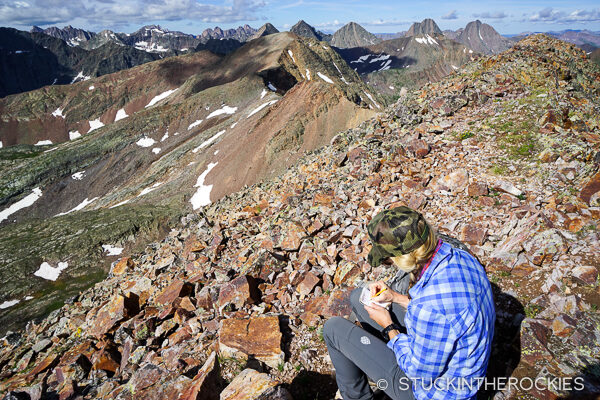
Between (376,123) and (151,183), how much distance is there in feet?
145

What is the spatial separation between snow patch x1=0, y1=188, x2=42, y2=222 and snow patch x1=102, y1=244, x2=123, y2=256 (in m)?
44.2

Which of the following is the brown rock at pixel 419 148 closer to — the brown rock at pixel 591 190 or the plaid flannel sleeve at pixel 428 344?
the brown rock at pixel 591 190

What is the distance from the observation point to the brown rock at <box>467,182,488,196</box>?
903 cm

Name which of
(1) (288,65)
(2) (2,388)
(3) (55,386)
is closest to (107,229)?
(2) (2,388)

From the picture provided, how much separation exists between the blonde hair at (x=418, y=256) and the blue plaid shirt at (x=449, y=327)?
10cm

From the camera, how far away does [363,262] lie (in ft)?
27.8

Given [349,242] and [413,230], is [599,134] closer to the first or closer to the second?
[349,242]

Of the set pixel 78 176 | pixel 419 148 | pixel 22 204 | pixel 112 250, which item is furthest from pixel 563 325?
pixel 22 204

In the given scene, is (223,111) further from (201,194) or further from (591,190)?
(591,190)

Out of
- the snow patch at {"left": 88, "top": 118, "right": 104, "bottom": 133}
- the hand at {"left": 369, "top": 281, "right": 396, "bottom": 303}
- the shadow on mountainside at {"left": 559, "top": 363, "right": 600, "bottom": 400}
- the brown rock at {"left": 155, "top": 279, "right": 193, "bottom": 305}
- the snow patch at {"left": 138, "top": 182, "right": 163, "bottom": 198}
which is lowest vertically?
the snow patch at {"left": 138, "top": 182, "right": 163, "bottom": 198}

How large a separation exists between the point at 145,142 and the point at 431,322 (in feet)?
259

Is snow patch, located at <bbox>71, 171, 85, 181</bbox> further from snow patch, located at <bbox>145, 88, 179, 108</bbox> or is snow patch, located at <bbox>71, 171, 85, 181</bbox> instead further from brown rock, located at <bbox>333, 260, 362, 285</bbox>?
brown rock, located at <bbox>333, 260, 362, 285</bbox>

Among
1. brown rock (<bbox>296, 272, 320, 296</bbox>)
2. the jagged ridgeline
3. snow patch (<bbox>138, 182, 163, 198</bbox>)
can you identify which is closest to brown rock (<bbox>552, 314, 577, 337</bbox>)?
brown rock (<bbox>296, 272, 320, 296</bbox>)

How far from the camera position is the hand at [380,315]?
170 inches
